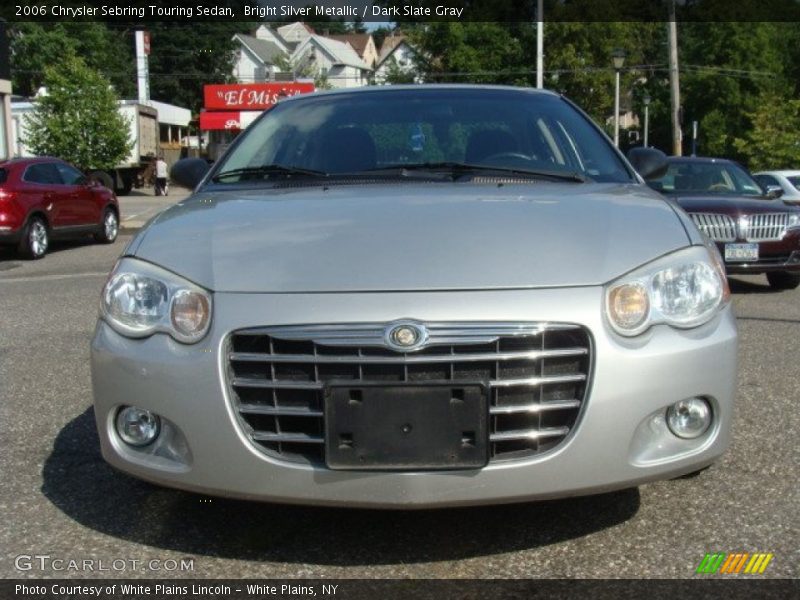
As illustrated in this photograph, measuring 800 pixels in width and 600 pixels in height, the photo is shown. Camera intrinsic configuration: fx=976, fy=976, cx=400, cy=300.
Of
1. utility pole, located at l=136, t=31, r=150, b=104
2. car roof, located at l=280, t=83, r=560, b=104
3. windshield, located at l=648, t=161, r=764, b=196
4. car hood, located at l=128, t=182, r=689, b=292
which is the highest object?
utility pole, located at l=136, t=31, r=150, b=104

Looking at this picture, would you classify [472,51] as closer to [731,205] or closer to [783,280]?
[783,280]

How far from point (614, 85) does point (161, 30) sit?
37968mm

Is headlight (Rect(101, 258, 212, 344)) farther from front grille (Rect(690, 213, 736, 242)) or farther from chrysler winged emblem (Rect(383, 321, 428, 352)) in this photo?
A: front grille (Rect(690, 213, 736, 242))

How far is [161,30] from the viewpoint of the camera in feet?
252

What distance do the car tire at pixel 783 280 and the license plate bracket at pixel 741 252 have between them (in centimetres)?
76

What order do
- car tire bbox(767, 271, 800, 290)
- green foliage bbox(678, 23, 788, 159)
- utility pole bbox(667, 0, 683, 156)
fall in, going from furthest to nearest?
1. green foliage bbox(678, 23, 788, 159)
2. utility pole bbox(667, 0, 683, 156)
3. car tire bbox(767, 271, 800, 290)

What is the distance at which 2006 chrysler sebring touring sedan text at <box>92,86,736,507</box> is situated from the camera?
2600 mm

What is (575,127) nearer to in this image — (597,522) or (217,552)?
(597,522)

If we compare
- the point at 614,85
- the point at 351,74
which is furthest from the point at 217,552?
the point at 351,74

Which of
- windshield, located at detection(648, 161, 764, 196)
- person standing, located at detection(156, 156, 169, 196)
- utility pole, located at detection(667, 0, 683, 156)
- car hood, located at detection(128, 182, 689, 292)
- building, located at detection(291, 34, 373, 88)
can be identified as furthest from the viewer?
building, located at detection(291, 34, 373, 88)

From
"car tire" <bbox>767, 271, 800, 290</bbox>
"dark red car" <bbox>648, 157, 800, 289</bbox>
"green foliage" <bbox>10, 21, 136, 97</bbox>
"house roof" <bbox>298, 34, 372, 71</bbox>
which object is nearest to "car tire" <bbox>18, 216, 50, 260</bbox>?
"dark red car" <bbox>648, 157, 800, 289</bbox>

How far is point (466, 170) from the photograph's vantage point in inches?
150

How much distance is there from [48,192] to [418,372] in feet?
43.6

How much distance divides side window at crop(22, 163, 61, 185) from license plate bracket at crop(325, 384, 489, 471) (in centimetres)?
1294
